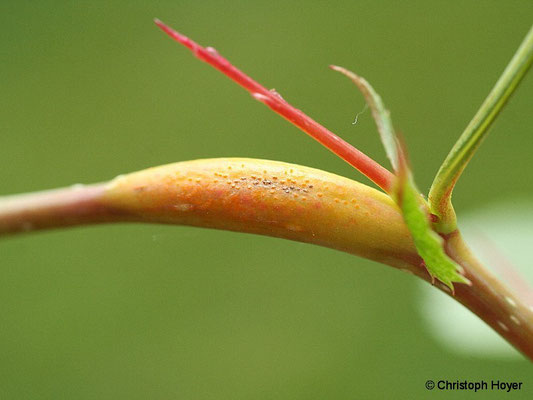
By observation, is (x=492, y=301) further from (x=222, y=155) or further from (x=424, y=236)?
(x=222, y=155)

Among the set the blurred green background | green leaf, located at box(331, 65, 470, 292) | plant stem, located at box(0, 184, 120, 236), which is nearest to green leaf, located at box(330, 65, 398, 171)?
green leaf, located at box(331, 65, 470, 292)

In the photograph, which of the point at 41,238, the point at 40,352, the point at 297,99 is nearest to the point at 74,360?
the point at 40,352

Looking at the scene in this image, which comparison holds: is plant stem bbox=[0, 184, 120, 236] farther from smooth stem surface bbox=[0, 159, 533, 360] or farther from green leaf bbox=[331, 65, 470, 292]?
green leaf bbox=[331, 65, 470, 292]

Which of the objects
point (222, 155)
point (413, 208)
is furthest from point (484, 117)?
point (222, 155)

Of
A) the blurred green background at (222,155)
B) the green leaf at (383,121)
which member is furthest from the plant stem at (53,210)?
the blurred green background at (222,155)

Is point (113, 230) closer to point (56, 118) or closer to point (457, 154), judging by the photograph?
point (56, 118)
